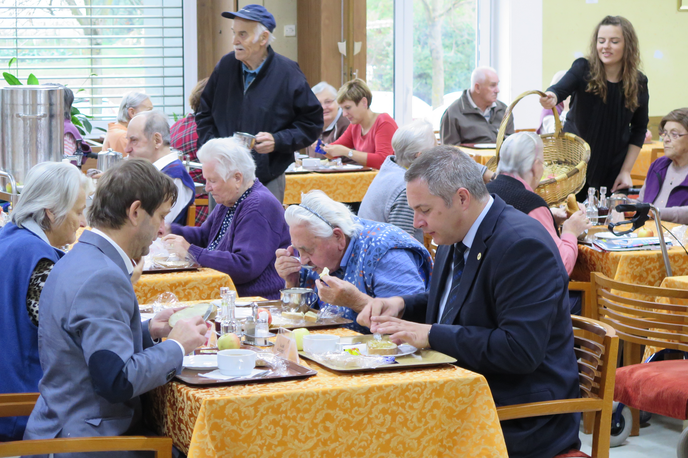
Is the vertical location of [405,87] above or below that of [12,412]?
above

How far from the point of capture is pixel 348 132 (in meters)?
6.98

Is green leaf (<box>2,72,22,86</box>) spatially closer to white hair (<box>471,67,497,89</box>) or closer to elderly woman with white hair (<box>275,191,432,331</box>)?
white hair (<box>471,67,497,89</box>)

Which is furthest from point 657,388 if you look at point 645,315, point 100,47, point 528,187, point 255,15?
point 100,47

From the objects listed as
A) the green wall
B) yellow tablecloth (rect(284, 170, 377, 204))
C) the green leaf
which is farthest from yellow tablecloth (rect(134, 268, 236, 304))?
the green wall

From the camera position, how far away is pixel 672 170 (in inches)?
196

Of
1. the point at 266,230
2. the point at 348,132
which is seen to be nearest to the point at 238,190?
the point at 266,230

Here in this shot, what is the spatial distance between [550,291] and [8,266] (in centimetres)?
147

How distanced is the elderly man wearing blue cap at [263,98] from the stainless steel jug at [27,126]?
1.23 metres

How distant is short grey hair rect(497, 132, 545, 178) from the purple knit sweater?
3.35ft

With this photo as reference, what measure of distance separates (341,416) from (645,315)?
167cm

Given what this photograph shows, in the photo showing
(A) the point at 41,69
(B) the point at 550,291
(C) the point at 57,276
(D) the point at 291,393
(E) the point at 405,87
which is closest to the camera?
(D) the point at 291,393

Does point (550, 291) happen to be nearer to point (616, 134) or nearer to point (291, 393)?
point (291, 393)

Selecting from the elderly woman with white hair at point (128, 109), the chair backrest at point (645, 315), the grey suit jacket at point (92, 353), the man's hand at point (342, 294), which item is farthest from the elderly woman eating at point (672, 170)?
the elderly woman with white hair at point (128, 109)

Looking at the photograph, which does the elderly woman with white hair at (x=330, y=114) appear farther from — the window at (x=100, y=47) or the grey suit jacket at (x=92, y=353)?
the grey suit jacket at (x=92, y=353)
